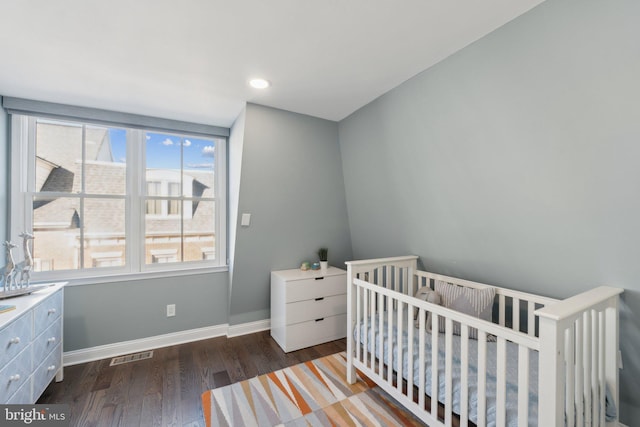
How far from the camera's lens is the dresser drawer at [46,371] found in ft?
5.45

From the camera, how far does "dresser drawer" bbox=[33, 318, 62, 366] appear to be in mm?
1672

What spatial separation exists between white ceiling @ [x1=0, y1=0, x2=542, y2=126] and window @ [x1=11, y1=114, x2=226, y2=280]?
0.38 meters

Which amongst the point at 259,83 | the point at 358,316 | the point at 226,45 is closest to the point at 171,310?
the point at 358,316

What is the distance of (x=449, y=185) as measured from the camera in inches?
75.1

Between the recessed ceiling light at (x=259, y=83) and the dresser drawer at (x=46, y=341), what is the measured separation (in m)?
2.18

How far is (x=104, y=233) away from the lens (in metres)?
2.50

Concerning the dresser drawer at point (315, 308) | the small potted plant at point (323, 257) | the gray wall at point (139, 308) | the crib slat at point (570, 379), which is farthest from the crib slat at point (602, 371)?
the gray wall at point (139, 308)

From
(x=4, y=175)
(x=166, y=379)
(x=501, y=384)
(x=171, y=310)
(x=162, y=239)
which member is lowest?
(x=166, y=379)

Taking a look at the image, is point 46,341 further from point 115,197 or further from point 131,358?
point 115,197

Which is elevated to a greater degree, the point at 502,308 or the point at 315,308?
the point at 502,308

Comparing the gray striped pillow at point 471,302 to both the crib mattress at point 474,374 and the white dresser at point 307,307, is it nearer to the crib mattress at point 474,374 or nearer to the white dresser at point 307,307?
the crib mattress at point 474,374

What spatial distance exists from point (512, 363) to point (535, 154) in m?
1.11

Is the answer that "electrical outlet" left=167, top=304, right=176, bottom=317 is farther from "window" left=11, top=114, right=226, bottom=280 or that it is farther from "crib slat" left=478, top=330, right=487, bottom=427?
"crib slat" left=478, top=330, right=487, bottom=427

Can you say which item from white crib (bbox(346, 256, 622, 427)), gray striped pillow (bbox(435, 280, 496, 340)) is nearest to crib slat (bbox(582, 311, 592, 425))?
white crib (bbox(346, 256, 622, 427))
